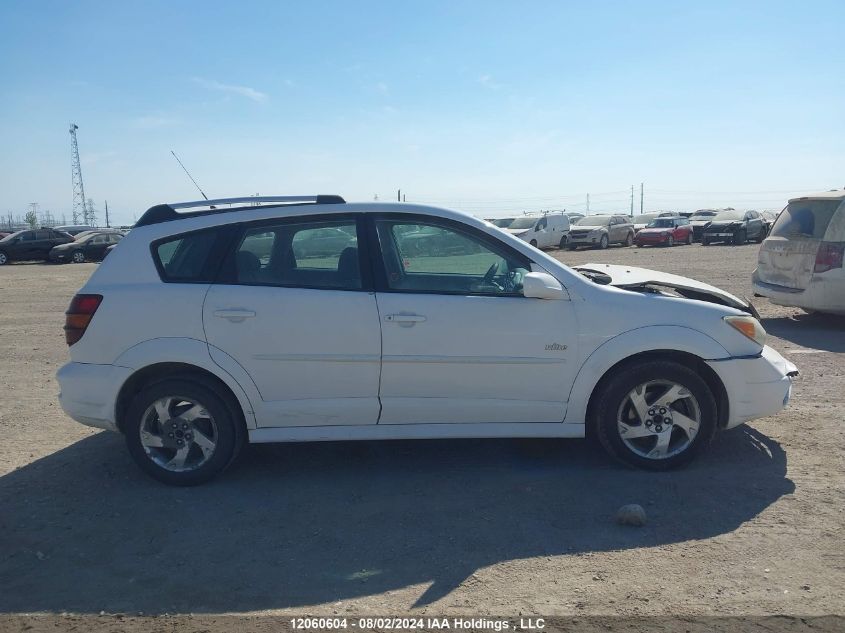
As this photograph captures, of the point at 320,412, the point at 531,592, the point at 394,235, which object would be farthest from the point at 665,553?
the point at 394,235

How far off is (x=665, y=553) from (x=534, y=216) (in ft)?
112

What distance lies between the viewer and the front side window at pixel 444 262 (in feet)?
15.9

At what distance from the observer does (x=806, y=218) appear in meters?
9.91

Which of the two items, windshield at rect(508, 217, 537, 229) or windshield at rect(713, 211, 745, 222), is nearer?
windshield at rect(508, 217, 537, 229)

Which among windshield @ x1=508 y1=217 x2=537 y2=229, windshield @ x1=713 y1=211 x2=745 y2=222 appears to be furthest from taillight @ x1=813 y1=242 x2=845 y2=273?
windshield @ x1=713 y1=211 x2=745 y2=222

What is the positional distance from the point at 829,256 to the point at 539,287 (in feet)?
21.5

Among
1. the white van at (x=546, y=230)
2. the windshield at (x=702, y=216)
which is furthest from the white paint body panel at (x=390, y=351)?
the windshield at (x=702, y=216)

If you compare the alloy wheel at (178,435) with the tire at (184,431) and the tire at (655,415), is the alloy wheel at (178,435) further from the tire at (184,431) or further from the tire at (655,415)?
the tire at (655,415)

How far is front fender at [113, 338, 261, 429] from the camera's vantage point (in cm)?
475

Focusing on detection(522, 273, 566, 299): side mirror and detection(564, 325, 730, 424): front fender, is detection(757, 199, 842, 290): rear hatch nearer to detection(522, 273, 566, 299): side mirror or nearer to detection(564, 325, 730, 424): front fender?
detection(564, 325, 730, 424): front fender

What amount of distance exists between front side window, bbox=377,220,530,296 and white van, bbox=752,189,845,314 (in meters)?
6.37

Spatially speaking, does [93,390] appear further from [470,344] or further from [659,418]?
[659,418]

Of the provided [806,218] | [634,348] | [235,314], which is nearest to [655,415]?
[634,348]

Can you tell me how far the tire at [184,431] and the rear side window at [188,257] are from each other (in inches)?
26.6
